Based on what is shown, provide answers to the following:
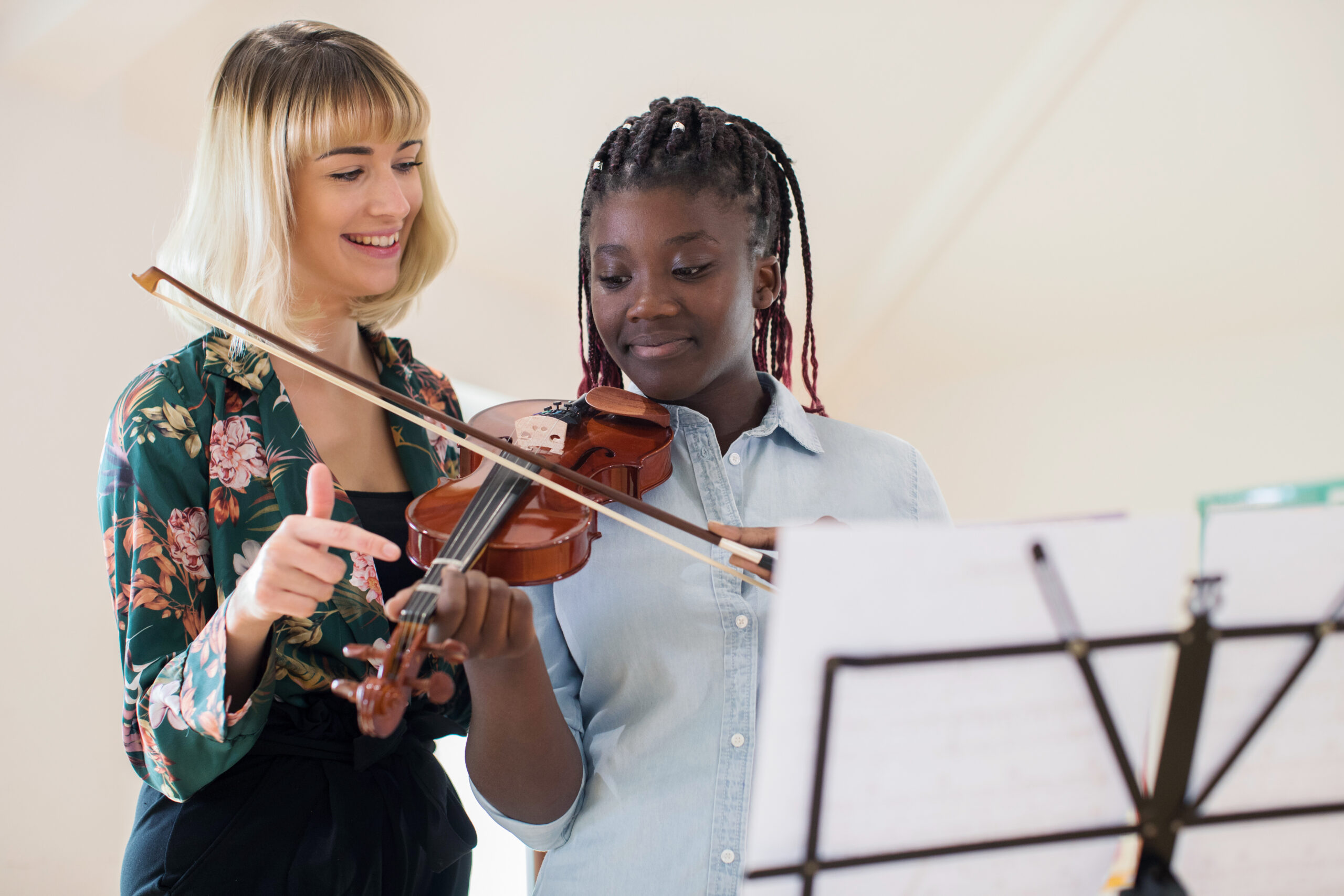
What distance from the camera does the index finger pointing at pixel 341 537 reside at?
0.76m

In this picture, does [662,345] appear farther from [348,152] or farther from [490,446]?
[348,152]

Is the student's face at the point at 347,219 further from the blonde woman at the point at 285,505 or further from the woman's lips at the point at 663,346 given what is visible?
the woman's lips at the point at 663,346

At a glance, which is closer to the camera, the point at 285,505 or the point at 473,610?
the point at 473,610

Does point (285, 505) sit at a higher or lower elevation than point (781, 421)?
lower

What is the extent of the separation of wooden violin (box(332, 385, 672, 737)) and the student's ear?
0.21m

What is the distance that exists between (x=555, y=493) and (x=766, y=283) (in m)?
0.44

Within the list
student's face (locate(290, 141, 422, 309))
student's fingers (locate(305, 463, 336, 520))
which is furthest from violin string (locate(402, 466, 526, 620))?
student's face (locate(290, 141, 422, 309))

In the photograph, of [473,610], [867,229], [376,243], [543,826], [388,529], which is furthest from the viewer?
[867,229]

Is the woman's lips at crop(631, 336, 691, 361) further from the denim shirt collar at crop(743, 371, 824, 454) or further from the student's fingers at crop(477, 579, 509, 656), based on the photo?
the student's fingers at crop(477, 579, 509, 656)

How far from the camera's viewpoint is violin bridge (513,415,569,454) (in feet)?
3.61

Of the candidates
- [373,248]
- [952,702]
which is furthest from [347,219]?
[952,702]

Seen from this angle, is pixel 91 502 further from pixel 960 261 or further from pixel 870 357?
pixel 870 357

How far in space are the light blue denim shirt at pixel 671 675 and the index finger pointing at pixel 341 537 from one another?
29 centimetres

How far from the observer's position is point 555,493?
959mm
